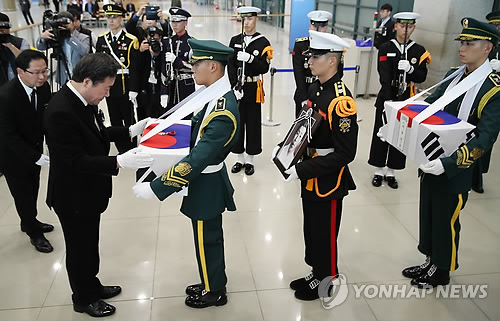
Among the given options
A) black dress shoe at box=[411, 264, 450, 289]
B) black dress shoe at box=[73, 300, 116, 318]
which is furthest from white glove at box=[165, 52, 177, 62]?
black dress shoe at box=[411, 264, 450, 289]

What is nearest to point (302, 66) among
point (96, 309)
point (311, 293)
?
point (311, 293)

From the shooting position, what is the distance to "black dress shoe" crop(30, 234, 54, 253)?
3521mm

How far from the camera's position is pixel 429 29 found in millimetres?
8328

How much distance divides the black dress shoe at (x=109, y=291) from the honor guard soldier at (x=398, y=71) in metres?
2.97

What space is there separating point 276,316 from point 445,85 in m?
2.00

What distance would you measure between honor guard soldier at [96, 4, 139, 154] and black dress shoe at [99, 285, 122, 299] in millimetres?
2152

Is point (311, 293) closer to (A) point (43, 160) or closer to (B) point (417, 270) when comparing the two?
(B) point (417, 270)

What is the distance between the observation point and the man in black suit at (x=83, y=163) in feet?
7.50

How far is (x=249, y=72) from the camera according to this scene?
16.0ft

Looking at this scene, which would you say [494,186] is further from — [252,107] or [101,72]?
[101,72]

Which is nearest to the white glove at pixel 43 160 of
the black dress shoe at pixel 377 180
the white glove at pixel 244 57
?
the white glove at pixel 244 57

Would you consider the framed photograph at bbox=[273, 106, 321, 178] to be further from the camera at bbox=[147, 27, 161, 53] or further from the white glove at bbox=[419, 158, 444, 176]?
the camera at bbox=[147, 27, 161, 53]

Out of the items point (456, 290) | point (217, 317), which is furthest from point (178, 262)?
point (456, 290)

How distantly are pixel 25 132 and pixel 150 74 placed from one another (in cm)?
226
